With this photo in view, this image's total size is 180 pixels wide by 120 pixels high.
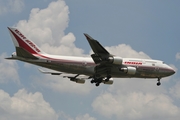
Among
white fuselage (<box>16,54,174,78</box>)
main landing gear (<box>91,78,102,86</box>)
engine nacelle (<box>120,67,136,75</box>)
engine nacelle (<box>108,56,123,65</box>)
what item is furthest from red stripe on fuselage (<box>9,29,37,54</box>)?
engine nacelle (<box>120,67,136,75</box>)

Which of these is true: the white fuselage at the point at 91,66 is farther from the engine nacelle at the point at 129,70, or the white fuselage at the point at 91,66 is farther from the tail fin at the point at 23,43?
the tail fin at the point at 23,43

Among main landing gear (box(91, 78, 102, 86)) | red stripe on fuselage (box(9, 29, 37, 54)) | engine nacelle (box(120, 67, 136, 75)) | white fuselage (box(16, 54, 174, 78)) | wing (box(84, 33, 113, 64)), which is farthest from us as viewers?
main landing gear (box(91, 78, 102, 86))

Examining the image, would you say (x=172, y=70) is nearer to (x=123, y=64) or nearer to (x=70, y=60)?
(x=123, y=64)

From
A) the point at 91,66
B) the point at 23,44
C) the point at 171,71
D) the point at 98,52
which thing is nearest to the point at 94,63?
the point at 91,66

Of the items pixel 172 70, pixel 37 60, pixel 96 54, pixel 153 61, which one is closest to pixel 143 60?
pixel 153 61

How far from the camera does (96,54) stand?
59.3 metres

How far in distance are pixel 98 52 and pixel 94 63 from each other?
14.1 feet

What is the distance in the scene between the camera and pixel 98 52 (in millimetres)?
58781

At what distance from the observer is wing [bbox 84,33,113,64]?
56281 millimetres

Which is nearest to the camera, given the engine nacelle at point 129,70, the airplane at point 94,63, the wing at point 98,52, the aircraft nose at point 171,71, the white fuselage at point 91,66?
the wing at point 98,52

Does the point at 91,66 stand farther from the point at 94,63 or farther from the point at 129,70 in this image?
the point at 129,70

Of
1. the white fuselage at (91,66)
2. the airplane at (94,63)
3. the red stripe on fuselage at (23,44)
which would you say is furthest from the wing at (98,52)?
the red stripe on fuselage at (23,44)

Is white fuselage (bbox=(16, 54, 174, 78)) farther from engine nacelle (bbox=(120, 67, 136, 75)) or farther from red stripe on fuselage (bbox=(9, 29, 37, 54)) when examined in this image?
red stripe on fuselage (bbox=(9, 29, 37, 54))

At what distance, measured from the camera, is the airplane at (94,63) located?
58.2 m
